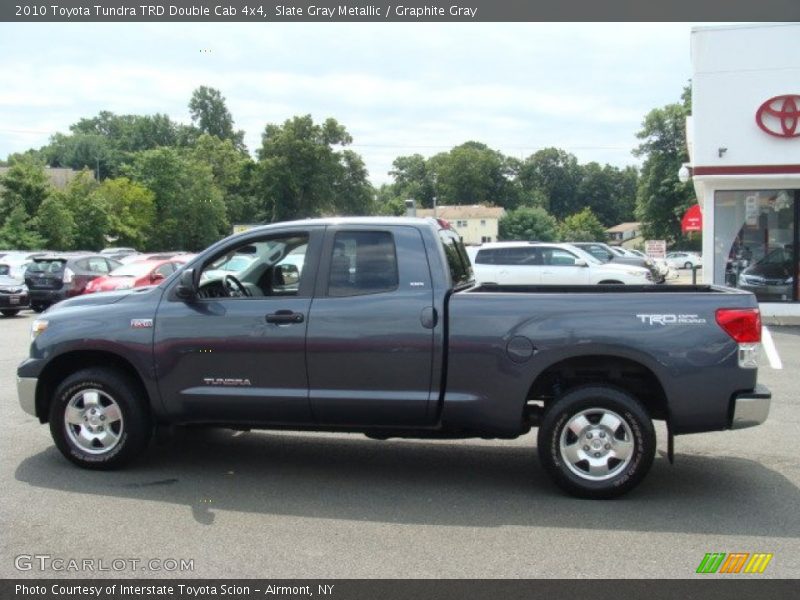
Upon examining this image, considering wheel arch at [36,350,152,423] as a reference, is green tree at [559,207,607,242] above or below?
above

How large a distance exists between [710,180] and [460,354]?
15011mm

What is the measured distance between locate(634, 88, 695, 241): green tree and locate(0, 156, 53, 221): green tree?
43.8 meters

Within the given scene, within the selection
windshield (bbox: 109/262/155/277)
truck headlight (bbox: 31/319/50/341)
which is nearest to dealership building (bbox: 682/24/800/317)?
windshield (bbox: 109/262/155/277)

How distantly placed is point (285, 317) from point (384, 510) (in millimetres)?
1558

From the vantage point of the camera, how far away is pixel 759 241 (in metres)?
18.6

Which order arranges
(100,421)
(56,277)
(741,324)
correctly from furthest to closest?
(56,277) → (100,421) → (741,324)

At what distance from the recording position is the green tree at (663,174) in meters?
61.4

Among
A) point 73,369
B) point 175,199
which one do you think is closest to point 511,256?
point 73,369

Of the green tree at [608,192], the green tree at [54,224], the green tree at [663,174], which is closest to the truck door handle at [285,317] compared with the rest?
the green tree at [54,224]

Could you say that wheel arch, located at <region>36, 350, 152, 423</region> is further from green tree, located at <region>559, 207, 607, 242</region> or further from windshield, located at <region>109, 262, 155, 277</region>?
green tree, located at <region>559, 207, 607, 242</region>

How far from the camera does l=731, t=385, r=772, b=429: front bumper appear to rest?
539 cm

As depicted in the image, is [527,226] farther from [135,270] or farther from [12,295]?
[12,295]

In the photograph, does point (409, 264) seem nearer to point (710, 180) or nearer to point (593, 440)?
point (593, 440)

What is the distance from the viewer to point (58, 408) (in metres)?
6.24
